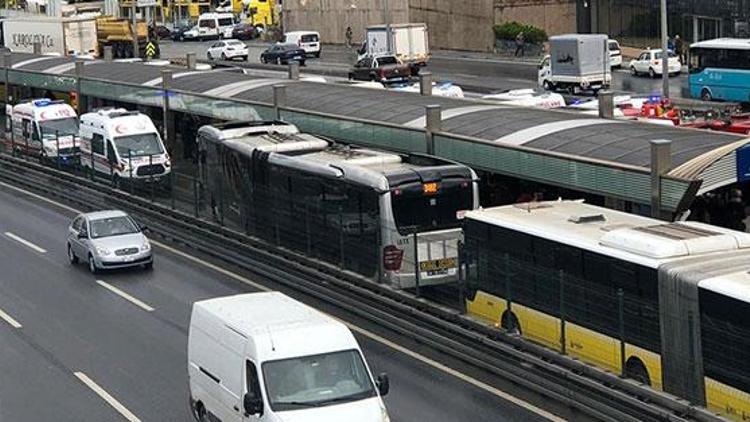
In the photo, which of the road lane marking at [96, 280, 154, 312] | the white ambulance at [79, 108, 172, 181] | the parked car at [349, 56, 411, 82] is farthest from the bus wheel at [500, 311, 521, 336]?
the parked car at [349, 56, 411, 82]

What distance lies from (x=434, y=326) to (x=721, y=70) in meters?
40.3

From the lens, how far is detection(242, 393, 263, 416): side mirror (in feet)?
54.0

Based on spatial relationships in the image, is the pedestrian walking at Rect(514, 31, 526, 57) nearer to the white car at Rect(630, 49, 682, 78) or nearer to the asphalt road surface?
the asphalt road surface

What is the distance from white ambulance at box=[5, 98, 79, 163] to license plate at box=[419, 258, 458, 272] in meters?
25.1

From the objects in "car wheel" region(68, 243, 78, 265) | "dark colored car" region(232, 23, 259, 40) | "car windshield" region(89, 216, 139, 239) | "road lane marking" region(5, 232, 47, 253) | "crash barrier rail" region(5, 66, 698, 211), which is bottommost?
"road lane marking" region(5, 232, 47, 253)

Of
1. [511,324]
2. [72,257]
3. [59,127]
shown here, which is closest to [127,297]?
[72,257]

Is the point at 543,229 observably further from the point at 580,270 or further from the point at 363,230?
the point at 363,230

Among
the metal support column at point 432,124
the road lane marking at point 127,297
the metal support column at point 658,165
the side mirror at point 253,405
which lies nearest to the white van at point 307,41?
the metal support column at point 432,124

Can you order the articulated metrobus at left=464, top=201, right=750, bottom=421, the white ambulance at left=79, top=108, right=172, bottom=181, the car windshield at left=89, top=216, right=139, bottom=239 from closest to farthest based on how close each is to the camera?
the articulated metrobus at left=464, top=201, right=750, bottom=421 → the car windshield at left=89, top=216, right=139, bottom=239 → the white ambulance at left=79, top=108, right=172, bottom=181

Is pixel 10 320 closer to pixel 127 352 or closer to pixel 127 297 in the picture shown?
pixel 127 297

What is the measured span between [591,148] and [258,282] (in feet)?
25.9

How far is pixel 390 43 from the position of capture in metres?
80.7

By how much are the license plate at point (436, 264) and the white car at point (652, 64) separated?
49.3 meters

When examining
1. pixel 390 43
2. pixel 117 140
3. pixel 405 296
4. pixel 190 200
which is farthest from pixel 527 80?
pixel 405 296
